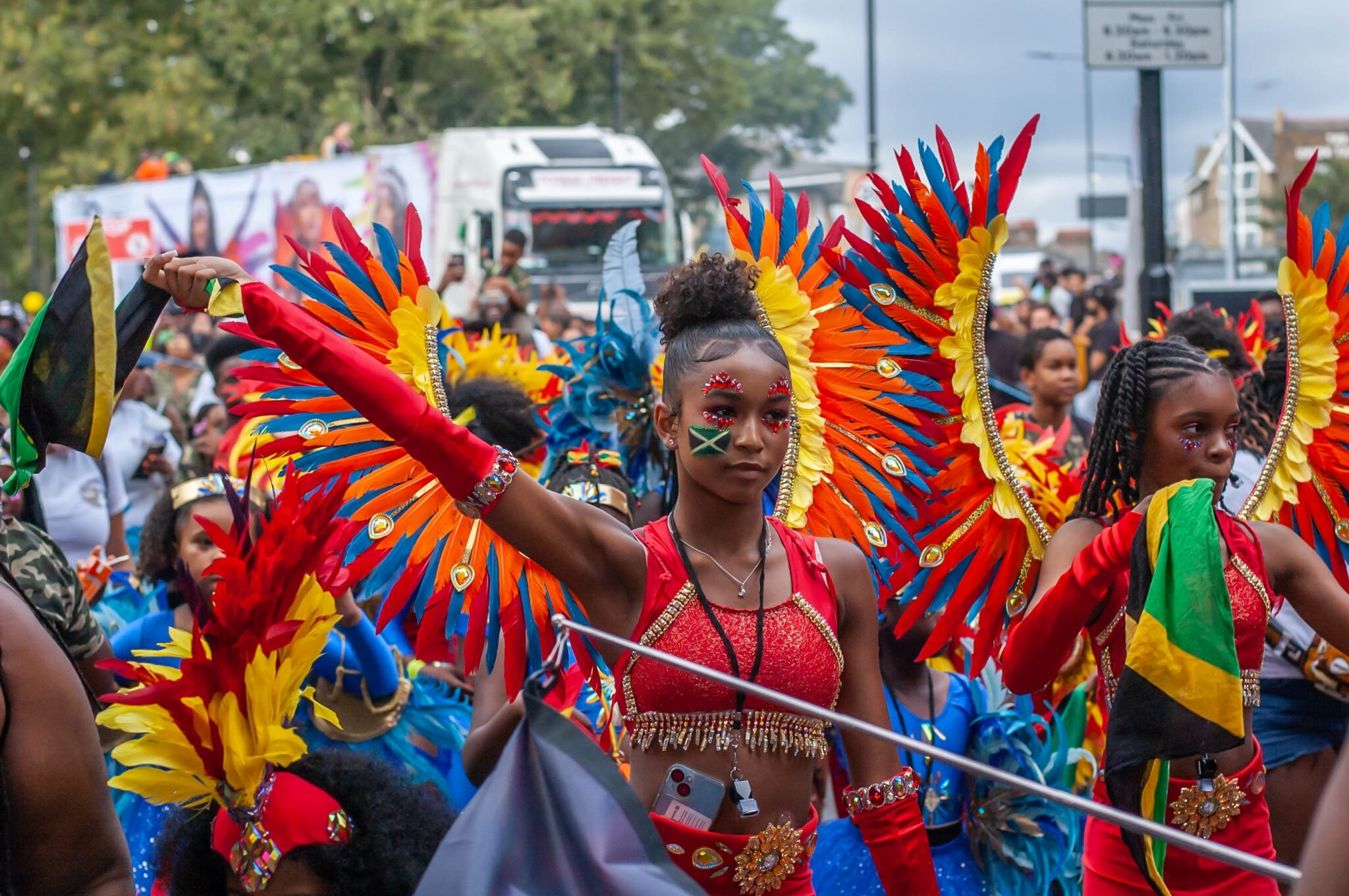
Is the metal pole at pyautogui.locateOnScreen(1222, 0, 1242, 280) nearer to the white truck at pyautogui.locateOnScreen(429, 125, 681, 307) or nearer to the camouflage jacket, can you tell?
the white truck at pyautogui.locateOnScreen(429, 125, 681, 307)

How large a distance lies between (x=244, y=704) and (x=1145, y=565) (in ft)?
5.62

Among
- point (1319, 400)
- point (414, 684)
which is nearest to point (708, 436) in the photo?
point (1319, 400)

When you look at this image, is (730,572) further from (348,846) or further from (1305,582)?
(1305,582)

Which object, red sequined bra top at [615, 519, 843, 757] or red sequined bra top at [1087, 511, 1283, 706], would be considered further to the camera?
red sequined bra top at [1087, 511, 1283, 706]

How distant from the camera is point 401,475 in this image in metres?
3.55

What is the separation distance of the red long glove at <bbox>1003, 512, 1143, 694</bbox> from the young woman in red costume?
31 centimetres

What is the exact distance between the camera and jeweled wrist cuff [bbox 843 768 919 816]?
3080mm

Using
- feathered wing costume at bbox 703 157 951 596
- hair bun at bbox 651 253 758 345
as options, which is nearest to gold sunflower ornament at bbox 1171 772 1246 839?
feathered wing costume at bbox 703 157 951 596

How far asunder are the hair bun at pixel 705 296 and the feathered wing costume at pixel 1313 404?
1.39 m

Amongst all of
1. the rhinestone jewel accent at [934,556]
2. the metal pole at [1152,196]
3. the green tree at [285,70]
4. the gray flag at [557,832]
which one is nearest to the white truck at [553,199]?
the green tree at [285,70]

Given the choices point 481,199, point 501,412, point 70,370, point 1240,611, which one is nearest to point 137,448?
point 501,412

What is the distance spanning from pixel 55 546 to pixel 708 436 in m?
1.88

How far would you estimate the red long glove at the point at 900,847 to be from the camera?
3041mm

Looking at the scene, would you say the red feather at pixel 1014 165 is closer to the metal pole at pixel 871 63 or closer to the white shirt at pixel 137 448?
the white shirt at pixel 137 448
